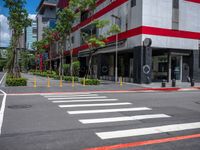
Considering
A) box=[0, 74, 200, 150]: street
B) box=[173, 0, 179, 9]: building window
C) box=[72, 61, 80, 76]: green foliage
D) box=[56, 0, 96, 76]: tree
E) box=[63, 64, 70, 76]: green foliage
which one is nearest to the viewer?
box=[0, 74, 200, 150]: street

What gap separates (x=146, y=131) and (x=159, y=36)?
22281 millimetres

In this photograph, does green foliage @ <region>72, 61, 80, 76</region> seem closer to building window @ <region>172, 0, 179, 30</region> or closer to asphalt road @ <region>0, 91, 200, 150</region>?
building window @ <region>172, 0, 179, 30</region>

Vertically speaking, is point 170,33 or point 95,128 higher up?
point 170,33

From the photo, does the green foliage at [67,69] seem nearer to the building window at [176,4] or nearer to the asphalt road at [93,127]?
the building window at [176,4]

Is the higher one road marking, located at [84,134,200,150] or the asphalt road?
the asphalt road

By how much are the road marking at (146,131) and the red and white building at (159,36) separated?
1949cm

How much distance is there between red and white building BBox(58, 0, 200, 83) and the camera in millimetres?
27641

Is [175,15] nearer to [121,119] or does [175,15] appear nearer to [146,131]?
[121,119]

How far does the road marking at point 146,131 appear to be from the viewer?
6.98 metres

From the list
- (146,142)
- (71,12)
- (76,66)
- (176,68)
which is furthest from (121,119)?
(76,66)

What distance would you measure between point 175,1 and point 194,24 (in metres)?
4.02

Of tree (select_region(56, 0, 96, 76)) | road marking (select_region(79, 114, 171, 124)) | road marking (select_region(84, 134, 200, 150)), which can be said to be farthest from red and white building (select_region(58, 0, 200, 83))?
road marking (select_region(84, 134, 200, 150))

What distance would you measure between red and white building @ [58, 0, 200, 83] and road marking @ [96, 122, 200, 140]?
1949 centimetres

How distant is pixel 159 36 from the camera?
28.3 m
